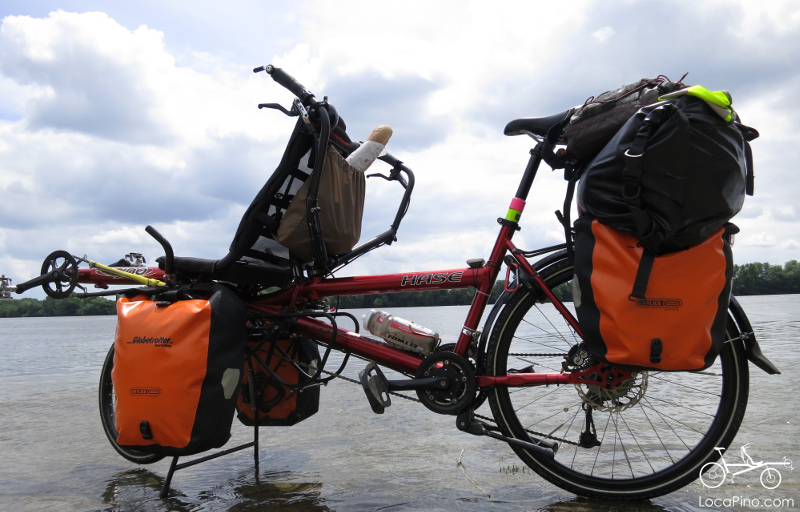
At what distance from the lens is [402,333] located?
297cm

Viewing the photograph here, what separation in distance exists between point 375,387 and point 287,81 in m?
1.67

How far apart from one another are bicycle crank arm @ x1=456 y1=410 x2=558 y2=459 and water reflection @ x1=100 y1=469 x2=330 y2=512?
787 millimetres

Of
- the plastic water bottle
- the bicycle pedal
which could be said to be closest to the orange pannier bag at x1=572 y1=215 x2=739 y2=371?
the plastic water bottle

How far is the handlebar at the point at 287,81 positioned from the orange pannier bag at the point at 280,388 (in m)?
1.42

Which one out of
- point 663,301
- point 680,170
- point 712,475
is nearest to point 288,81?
point 680,170

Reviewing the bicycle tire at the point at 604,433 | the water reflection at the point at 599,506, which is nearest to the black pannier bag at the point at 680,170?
the bicycle tire at the point at 604,433

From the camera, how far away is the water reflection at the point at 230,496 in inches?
101

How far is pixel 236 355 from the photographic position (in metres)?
2.65

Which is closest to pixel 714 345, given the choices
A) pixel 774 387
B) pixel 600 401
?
pixel 600 401

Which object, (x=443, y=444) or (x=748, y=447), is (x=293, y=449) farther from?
(x=748, y=447)

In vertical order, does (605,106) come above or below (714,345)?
above

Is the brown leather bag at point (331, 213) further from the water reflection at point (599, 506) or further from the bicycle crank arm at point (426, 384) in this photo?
the water reflection at point (599, 506)

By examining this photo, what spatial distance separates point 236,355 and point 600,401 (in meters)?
1.83

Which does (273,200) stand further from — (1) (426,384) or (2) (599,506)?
(2) (599,506)
